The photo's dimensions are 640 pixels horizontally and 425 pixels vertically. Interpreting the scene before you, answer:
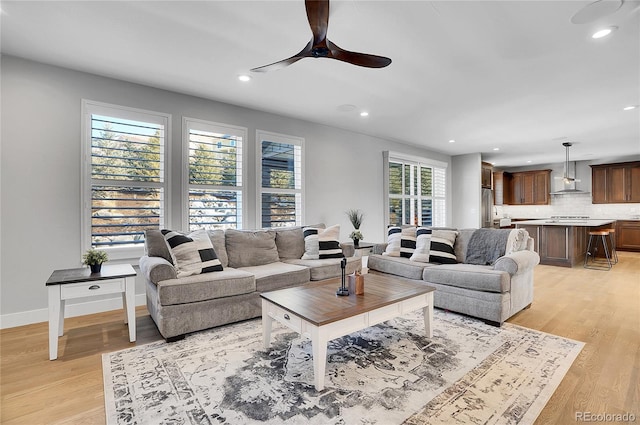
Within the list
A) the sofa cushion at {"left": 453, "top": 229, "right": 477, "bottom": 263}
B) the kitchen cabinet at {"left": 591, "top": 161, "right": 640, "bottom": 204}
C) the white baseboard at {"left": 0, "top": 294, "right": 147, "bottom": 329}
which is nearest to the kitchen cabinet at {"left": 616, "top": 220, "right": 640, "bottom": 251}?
the kitchen cabinet at {"left": 591, "top": 161, "right": 640, "bottom": 204}

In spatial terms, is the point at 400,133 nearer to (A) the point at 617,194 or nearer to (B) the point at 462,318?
(B) the point at 462,318

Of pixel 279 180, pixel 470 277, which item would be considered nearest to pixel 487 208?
pixel 470 277

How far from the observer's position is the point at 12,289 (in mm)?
3104

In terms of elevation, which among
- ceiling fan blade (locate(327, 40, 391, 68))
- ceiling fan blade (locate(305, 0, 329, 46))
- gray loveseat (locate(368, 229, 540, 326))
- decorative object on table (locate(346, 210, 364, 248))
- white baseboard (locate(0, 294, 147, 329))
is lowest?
white baseboard (locate(0, 294, 147, 329))

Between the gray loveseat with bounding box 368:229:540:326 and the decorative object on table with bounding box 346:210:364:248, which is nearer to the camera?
the gray loveseat with bounding box 368:229:540:326

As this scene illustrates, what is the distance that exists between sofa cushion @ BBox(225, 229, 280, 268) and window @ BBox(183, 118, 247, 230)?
0.64m

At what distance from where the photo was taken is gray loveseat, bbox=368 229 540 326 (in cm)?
304

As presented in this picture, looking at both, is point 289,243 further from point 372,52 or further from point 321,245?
point 372,52

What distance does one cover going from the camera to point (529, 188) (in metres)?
10.2

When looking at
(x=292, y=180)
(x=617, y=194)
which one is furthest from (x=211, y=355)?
(x=617, y=194)

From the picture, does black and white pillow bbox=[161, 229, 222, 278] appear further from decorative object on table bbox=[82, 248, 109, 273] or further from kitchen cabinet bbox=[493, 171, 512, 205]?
kitchen cabinet bbox=[493, 171, 512, 205]

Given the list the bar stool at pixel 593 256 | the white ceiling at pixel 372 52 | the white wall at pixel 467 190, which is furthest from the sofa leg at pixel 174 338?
the white wall at pixel 467 190

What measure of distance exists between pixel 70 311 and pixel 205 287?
1794mm

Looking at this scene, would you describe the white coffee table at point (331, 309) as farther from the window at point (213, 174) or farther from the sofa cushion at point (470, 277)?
the window at point (213, 174)
